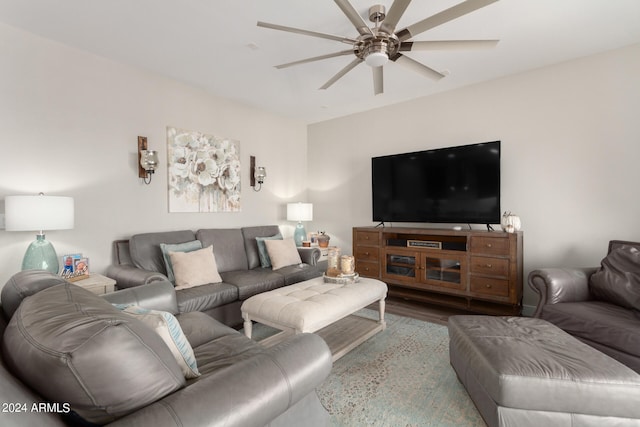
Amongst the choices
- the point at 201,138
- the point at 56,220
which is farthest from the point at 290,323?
the point at 201,138

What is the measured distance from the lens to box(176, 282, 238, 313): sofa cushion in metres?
2.52

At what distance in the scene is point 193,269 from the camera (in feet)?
9.41

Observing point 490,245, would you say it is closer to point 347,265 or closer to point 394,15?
point 347,265

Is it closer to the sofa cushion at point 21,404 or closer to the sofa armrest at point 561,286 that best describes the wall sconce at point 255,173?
the sofa armrest at point 561,286

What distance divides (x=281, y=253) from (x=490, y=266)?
7.50 feet

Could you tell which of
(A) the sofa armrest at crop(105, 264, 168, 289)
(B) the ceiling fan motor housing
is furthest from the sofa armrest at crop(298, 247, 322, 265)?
(B) the ceiling fan motor housing

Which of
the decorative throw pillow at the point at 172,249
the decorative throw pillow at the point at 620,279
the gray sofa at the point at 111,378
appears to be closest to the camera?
the gray sofa at the point at 111,378

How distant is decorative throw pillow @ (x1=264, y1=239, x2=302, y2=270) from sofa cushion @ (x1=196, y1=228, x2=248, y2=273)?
0.33m

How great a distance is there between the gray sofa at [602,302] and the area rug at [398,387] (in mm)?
872

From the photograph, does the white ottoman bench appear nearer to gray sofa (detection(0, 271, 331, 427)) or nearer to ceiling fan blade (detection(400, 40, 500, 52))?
gray sofa (detection(0, 271, 331, 427))

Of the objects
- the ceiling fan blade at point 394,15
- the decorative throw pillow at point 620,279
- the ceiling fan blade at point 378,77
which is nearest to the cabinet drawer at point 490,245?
the decorative throw pillow at point 620,279

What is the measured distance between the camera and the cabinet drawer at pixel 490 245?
3.06 m

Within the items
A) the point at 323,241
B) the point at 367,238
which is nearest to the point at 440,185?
the point at 367,238

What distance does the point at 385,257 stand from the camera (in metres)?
3.91
